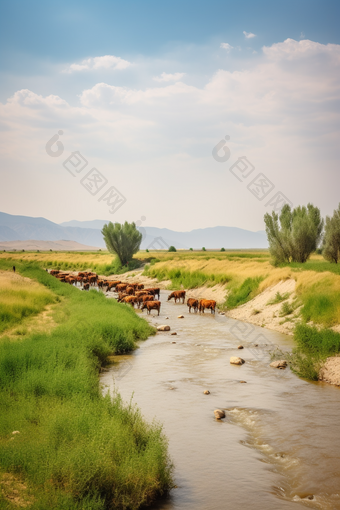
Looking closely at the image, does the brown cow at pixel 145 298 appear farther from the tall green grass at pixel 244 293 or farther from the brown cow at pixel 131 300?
the tall green grass at pixel 244 293

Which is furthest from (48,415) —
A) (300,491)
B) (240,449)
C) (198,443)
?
(300,491)

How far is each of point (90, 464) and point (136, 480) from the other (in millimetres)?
670

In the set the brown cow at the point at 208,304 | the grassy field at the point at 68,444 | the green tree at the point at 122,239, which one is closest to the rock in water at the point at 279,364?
the grassy field at the point at 68,444

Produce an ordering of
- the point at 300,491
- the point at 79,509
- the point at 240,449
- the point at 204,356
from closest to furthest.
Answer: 1. the point at 79,509
2. the point at 300,491
3. the point at 240,449
4. the point at 204,356

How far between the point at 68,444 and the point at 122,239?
171 ft

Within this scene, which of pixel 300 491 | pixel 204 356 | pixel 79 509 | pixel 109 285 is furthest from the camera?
pixel 109 285

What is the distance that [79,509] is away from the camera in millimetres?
4566

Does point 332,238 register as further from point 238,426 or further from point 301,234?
point 238,426

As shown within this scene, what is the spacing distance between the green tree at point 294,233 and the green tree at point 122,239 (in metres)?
26.9

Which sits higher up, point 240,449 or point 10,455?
point 10,455

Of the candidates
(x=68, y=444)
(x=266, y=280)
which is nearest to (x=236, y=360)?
(x=68, y=444)

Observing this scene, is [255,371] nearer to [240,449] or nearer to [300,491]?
[240,449]

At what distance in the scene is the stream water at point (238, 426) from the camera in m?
5.98

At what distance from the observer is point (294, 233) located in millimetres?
30688
